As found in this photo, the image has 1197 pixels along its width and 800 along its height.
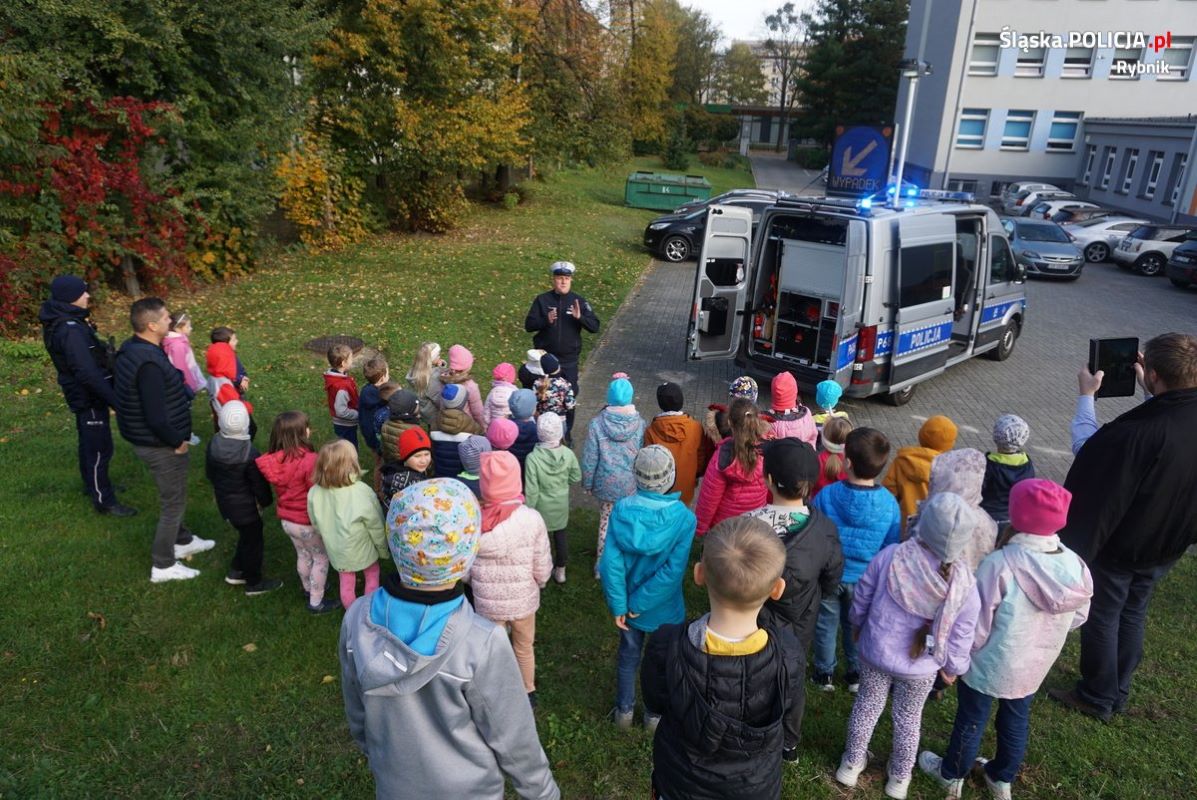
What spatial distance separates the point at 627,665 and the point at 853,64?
165ft

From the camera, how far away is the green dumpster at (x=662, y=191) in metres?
26.1

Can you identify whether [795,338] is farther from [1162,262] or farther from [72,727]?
[1162,262]

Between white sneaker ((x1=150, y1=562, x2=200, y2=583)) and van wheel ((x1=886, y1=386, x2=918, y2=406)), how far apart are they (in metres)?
7.81

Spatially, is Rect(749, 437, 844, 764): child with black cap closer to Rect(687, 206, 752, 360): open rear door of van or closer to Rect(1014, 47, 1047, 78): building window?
Rect(687, 206, 752, 360): open rear door of van

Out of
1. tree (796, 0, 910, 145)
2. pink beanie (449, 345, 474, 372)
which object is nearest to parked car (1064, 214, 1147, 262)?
pink beanie (449, 345, 474, 372)

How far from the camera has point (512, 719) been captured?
7.47 ft

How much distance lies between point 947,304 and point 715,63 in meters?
72.0

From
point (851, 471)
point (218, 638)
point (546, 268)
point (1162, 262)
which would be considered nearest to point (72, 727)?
point (218, 638)

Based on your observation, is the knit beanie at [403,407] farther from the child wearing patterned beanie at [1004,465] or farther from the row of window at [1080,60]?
the row of window at [1080,60]

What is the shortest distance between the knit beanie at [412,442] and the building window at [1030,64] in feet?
121

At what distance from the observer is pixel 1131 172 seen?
29.1m

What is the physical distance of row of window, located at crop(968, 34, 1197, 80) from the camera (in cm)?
3097

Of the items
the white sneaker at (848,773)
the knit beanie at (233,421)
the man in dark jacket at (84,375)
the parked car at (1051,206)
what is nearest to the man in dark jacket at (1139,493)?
the white sneaker at (848,773)

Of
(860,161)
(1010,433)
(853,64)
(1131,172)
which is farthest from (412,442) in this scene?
(853,64)
